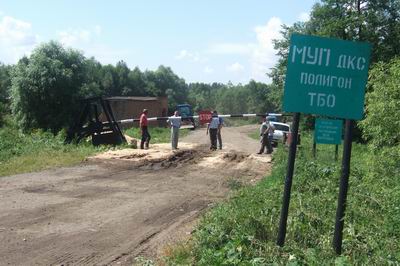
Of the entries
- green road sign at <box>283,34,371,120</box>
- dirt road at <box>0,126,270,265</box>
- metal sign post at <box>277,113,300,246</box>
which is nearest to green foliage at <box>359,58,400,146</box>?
dirt road at <box>0,126,270,265</box>

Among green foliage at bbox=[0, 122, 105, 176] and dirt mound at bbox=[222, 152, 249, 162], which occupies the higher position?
dirt mound at bbox=[222, 152, 249, 162]

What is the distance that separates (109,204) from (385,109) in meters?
5.97

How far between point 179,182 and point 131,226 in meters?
5.54

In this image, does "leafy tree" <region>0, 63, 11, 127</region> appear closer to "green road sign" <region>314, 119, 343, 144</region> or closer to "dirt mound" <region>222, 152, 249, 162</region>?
"dirt mound" <region>222, 152, 249, 162</region>

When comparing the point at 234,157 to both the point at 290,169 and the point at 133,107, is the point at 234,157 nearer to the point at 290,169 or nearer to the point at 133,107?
the point at 290,169

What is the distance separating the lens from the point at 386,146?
11.6 meters

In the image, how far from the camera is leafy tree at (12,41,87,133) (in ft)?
118

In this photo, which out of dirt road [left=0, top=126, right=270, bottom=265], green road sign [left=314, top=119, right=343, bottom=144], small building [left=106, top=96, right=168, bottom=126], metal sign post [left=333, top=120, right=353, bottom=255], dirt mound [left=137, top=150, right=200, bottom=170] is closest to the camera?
metal sign post [left=333, top=120, right=353, bottom=255]

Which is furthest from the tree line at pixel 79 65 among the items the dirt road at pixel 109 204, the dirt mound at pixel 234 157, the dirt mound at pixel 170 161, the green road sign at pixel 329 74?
the green road sign at pixel 329 74

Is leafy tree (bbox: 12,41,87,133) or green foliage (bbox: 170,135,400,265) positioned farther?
Result: leafy tree (bbox: 12,41,87,133)

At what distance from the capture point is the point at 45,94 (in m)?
36.1

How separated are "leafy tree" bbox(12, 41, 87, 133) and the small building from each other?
46.7 feet

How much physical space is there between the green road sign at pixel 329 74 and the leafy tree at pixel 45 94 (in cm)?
3147

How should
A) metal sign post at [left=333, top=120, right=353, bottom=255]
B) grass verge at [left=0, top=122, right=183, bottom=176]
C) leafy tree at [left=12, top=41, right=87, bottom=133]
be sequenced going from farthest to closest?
leafy tree at [left=12, top=41, right=87, bottom=133] → grass verge at [left=0, top=122, right=183, bottom=176] → metal sign post at [left=333, top=120, right=353, bottom=255]
